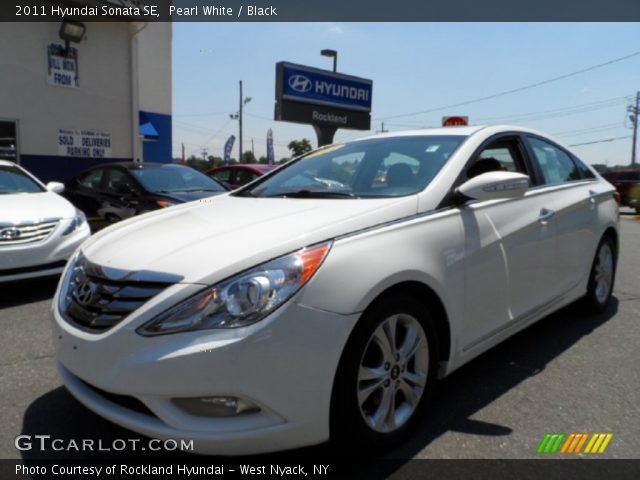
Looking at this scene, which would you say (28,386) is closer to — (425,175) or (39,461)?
(39,461)

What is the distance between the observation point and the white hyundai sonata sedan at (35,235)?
4711mm

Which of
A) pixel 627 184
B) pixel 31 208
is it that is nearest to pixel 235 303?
pixel 31 208

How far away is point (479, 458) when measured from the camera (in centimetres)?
234

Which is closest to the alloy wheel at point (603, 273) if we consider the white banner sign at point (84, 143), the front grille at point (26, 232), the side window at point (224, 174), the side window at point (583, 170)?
the side window at point (583, 170)

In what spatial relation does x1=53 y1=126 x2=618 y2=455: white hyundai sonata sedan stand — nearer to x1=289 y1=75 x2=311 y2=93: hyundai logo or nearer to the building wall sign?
the building wall sign

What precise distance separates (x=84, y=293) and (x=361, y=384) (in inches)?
48.2

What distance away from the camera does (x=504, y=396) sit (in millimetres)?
2932

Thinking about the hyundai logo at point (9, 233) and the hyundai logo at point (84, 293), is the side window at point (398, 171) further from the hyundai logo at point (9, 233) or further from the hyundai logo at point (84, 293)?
the hyundai logo at point (9, 233)

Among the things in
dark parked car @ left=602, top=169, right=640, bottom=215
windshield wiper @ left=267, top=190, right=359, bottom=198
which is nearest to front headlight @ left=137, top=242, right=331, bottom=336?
windshield wiper @ left=267, top=190, right=359, bottom=198

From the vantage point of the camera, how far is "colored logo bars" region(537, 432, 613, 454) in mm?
2420

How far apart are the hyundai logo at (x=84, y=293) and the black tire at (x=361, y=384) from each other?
1.07 metres

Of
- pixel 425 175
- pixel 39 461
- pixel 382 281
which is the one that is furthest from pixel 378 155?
pixel 39 461

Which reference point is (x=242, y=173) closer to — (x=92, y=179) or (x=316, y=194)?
(x=92, y=179)

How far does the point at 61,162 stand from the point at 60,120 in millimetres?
879
